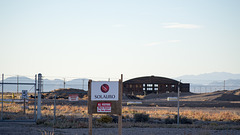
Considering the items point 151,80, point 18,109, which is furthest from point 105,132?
point 151,80

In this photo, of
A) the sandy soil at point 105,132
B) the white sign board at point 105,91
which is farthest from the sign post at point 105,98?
the sandy soil at point 105,132

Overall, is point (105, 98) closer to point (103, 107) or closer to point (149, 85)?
point (103, 107)

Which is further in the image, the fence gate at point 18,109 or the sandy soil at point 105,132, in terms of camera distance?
the fence gate at point 18,109

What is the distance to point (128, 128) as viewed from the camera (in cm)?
2123

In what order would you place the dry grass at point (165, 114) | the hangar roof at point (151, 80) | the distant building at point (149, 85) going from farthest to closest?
the hangar roof at point (151, 80) → the distant building at point (149, 85) → the dry grass at point (165, 114)

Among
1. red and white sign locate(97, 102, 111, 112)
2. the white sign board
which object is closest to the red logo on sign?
the white sign board

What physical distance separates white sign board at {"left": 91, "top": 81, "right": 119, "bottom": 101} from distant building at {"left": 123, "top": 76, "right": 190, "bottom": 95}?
200ft

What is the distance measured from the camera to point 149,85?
79.3m

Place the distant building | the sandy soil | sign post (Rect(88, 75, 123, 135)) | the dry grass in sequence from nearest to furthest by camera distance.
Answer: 1. sign post (Rect(88, 75, 123, 135))
2. the sandy soil
3. the dry grass
4. the distant building

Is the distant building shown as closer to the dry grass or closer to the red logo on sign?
the dry grass

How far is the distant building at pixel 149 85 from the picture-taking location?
7706 centimetres

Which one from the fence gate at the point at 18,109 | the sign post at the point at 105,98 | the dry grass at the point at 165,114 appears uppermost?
the sign post at the point at 105,98

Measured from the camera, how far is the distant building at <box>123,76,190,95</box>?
77.1m

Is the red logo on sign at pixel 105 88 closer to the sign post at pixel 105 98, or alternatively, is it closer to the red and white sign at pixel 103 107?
the sign post at pixel 105 98
